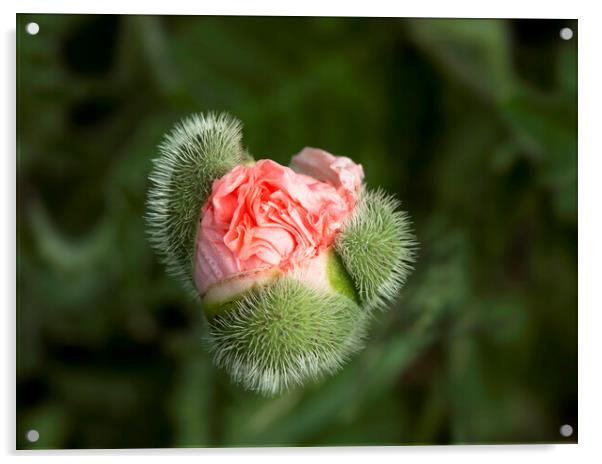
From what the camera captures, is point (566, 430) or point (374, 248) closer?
point (374, 248)

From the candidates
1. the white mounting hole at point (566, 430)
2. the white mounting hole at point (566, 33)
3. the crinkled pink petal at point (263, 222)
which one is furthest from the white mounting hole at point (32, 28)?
the white mounting hole at point (566, 430)

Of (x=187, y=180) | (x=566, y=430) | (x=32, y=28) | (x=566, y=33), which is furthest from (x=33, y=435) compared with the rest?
(x=566, y=33)

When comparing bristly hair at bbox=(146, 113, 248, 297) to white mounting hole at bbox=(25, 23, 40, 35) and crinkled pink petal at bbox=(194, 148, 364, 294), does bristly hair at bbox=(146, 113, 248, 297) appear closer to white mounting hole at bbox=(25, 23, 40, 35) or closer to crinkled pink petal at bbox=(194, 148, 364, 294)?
crinkled pink petal at bbox=(194, 148, 364, 294)

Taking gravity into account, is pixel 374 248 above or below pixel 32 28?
below

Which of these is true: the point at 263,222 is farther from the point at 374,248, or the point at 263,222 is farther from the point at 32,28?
the point at 32,28

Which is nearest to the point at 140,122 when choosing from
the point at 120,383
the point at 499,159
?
the point at 120,383

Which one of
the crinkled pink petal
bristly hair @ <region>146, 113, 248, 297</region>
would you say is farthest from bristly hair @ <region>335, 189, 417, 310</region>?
bristly hair @ <region>146, 113, 248, 297</region>

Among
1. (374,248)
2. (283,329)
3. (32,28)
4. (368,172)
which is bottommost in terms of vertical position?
(283,329)

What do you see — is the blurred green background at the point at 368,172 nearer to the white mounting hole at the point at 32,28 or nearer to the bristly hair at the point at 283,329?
the white mounting hole at the point at 32,28
